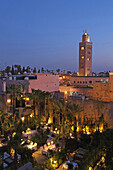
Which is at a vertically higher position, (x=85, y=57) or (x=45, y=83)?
(x=85, y=57)

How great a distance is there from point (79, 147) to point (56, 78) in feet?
63.6

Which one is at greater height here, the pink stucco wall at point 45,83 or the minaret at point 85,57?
the minaret at point 85,57

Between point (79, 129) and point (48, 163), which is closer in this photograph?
point (48, 163)

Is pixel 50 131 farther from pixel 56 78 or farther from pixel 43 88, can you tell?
pixel 56 78

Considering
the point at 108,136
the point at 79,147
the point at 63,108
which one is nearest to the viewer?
the point at 108,136

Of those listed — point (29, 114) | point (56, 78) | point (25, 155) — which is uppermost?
point (56, 78)

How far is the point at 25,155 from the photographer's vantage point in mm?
13945

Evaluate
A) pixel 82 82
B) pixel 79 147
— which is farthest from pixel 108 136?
pixel 82 82

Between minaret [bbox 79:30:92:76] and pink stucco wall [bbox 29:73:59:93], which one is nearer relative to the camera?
pink stucco wall [bbox 29:73:59:93]

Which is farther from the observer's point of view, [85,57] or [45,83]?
[85,57]

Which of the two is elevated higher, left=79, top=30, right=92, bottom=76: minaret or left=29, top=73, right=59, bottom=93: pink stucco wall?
left=79, top=30, right=92, bottom=76: minaret

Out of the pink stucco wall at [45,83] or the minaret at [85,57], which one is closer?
the pink stucco wall at [45,83]

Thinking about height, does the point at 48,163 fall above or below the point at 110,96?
below

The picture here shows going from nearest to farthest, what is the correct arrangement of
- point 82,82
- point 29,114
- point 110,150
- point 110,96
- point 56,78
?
point 110,150, point 29,114, point 110,96, point 56,78, point 82,82
